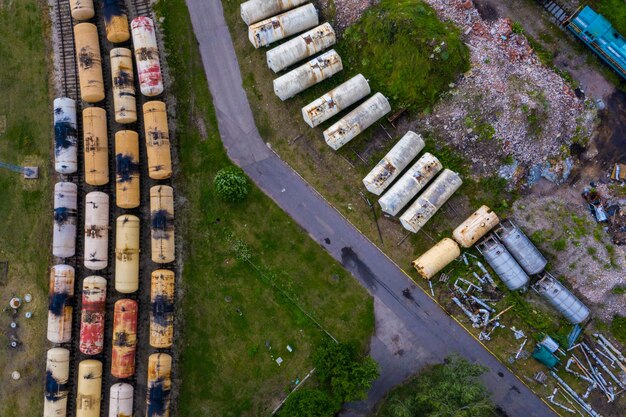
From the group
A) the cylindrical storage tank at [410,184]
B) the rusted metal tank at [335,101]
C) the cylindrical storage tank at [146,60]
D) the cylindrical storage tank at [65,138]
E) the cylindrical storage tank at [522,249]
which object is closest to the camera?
the cylindrical storage tank at [522,249]

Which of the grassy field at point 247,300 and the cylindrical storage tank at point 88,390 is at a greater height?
the grassy field at point 247,300

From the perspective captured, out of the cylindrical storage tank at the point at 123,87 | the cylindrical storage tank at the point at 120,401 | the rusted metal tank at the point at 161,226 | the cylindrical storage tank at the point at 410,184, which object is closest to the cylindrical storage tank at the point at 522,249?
the cylindrical storage tank at the point at 410,184

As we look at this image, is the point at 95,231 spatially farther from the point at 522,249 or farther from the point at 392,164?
the point at 522,249

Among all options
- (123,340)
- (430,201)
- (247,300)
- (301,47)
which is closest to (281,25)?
(301,47)

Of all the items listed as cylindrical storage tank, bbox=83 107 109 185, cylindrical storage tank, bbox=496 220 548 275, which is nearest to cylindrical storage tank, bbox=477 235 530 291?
cylindrical storage tank, bbox=496 220 548 275

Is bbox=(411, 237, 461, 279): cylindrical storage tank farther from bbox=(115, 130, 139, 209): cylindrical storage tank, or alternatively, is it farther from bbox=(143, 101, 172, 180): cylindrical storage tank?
bbox=(115, 130, 139, 209): cylindrical storage tank

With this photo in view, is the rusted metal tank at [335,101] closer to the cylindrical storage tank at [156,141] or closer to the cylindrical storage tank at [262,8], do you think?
the cylindrical storage tank at [262,8]

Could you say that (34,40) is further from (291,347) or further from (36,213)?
(291,347)

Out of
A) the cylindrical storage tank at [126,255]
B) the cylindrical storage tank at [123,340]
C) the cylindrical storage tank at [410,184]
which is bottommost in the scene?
the cylindrical storage tank at [123,340]
